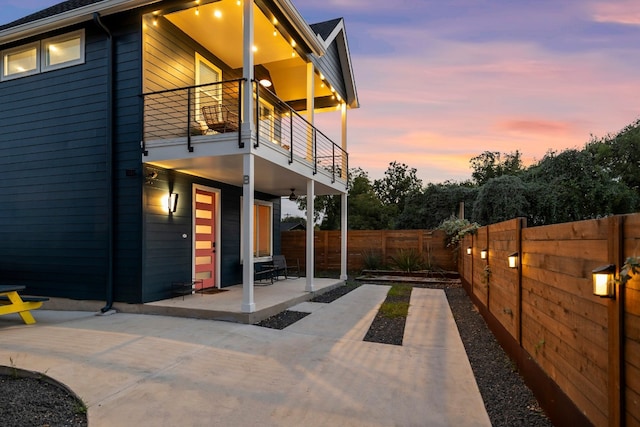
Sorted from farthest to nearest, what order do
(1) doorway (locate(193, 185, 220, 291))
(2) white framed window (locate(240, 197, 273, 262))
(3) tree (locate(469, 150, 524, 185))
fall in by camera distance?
(3) tree (locate(469, 150, 524, 185)), (2) white framed window (locate(240, 197, 273, 262)), (1) doorway (locate(193, 185, 220, 291))

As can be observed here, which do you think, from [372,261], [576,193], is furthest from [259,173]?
[576,193]

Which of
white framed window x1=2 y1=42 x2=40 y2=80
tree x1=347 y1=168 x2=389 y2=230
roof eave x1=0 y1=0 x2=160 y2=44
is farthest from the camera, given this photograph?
tree x1=347 y1=168 x2=389 y2=230

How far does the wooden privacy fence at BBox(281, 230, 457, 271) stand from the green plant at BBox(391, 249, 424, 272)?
15 centimetres

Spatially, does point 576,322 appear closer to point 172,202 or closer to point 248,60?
point 248,60

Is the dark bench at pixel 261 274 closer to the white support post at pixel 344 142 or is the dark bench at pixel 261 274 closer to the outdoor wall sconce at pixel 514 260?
the white support post at pixel 344 142

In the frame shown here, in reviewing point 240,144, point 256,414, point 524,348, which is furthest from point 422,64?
point 256,414

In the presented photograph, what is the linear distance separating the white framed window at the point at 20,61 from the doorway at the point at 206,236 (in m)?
3.93

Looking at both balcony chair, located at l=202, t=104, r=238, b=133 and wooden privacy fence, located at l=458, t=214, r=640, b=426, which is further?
balcony chair, located at l=202, t=104, r=238, b=133

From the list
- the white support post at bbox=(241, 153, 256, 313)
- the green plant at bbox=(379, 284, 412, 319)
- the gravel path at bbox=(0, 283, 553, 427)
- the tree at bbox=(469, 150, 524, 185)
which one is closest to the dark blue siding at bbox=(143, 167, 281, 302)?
the white support post at bbox=(241, 153, 256, 313)

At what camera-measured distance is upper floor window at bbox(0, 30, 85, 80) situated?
712cm

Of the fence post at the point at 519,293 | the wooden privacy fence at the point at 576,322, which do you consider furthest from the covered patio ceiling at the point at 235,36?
the wooden privacy fence at the point at 576,322

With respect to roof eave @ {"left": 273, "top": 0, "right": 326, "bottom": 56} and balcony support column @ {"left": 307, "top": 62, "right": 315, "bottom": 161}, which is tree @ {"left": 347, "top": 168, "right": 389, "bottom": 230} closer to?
balcony support column @ {"left": 307, "top": 62, "right": 315, "bottom": 161}

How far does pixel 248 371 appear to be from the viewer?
12.4 feet

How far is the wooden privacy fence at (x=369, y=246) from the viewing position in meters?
12.7
